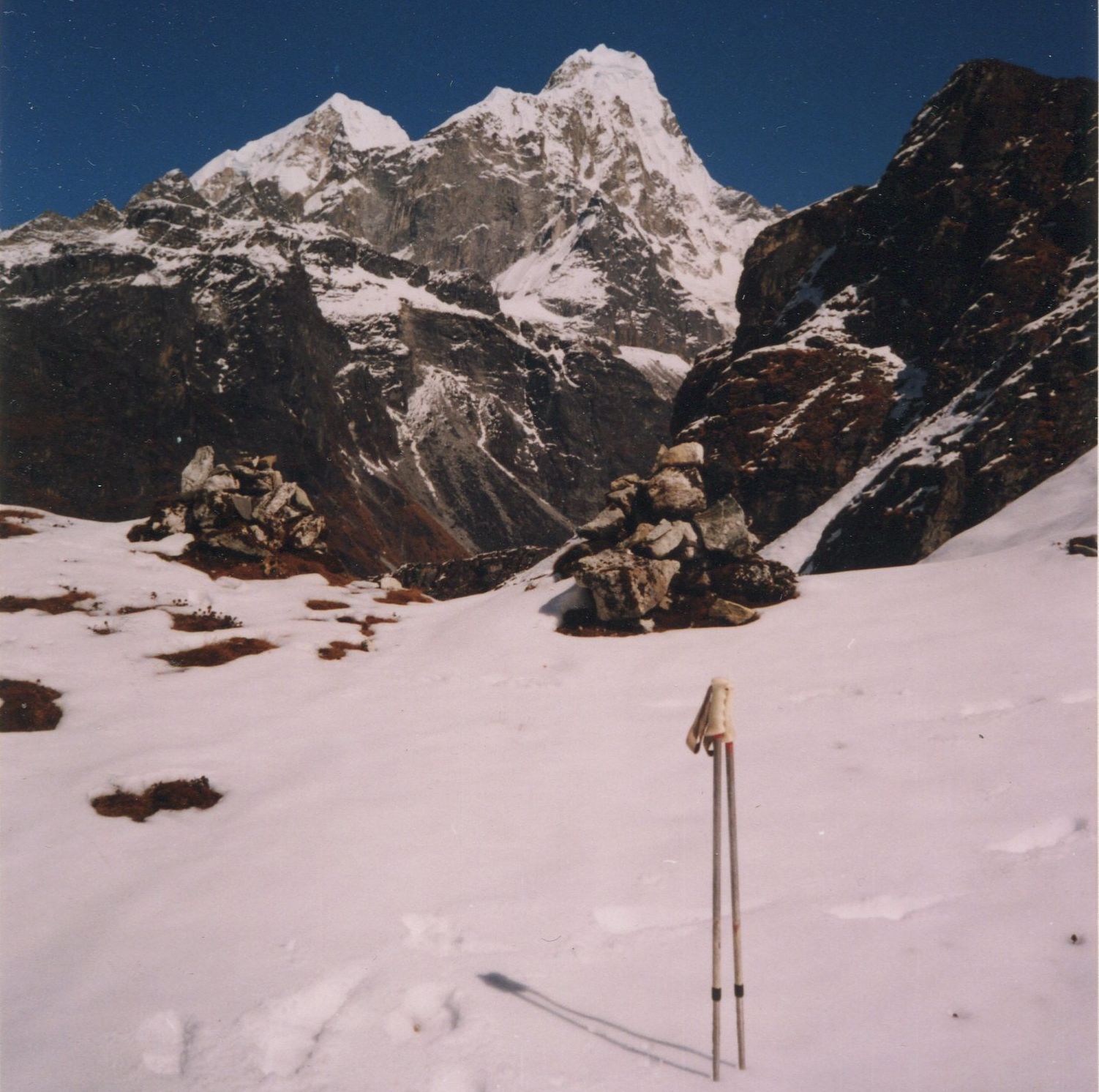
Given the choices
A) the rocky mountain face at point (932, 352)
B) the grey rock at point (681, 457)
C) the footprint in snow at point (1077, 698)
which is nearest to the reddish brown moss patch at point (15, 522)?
the grey rock at point (681, 457)

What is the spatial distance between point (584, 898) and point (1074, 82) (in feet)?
150

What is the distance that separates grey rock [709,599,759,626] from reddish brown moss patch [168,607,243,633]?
11483 millimetres

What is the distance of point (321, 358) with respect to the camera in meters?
158

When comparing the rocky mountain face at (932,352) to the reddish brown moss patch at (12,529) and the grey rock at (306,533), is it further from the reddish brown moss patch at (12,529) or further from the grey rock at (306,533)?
the reddish brown moss patch at (12,529)

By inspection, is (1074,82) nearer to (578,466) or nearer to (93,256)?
(93,256)

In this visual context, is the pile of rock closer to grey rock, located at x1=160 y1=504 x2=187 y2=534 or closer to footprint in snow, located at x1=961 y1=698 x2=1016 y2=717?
grey rock, located at x1=160 y1=504 x2=187 y2=534

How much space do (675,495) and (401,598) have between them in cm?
1011

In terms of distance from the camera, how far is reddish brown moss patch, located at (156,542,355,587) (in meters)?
23.1

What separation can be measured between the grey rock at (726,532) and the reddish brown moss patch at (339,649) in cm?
907

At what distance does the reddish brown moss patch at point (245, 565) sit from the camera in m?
23.1

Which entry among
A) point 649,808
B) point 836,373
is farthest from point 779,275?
point 649,808

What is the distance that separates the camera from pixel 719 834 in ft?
14.2

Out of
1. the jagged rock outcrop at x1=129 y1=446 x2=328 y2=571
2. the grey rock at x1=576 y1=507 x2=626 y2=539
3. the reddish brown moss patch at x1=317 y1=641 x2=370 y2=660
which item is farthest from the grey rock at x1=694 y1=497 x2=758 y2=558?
the jagged rock outcrop at x1=129 y1=446 x2=328 y2=571

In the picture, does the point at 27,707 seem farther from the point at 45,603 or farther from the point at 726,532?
the point at 726,532
